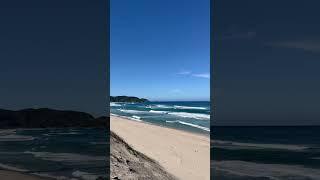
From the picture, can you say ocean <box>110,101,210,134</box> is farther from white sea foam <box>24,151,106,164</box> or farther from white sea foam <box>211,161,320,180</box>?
white sea foam <box>24,151,106,164</box>

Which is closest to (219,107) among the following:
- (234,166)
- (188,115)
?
(234,166)

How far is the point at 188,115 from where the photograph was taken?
16.7 m

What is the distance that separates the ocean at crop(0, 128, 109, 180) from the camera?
5.79 metres

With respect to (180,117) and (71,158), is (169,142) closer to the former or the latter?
(71,158)

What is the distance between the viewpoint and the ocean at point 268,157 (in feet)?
21.8

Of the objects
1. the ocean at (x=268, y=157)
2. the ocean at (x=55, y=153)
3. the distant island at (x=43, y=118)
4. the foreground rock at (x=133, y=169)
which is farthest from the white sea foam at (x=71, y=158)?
the ocean at (x=268, y=157)

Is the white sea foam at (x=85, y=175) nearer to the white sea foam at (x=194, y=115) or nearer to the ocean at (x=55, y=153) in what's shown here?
the ocean at (x=55, y=153)

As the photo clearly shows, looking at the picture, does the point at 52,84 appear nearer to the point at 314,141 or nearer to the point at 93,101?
the point at 93,101

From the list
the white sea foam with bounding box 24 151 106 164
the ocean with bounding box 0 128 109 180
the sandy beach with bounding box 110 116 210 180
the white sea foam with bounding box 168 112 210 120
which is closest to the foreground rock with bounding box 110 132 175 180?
the ocean with bounding box 0 128 109 180

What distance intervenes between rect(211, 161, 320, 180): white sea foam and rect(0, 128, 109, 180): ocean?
1973mm

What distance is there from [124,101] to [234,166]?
51.4 feet

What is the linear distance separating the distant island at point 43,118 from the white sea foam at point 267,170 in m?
2.10

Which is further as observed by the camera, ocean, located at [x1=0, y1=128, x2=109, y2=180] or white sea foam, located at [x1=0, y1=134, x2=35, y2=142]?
white sea foam, located at [x1=0, y1=134, x2=35, y2=142]

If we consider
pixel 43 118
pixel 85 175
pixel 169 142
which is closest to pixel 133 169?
pixel 85 175
